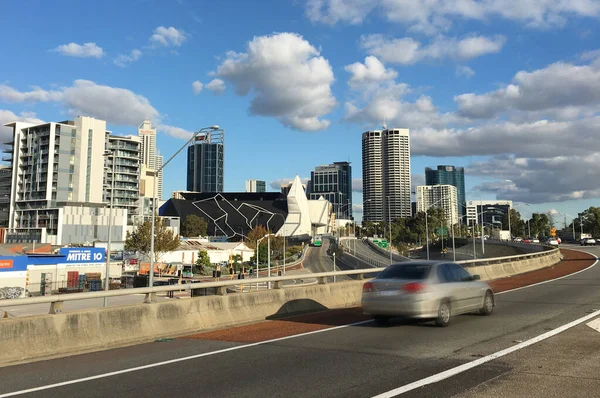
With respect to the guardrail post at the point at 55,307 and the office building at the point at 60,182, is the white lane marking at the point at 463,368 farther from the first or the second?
the office building at the point at 60,182

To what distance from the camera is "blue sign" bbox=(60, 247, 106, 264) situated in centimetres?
4972

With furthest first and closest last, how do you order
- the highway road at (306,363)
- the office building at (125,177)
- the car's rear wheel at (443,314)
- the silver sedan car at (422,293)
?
the office building at (125,177) < the car's rear wheel at (443,314) < the silver sedan car at (422,293) < the highway road at (306,363)

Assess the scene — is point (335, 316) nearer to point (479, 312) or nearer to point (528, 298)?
point (479, 312)

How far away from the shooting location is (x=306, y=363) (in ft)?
27.2

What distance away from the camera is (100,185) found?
14050cm

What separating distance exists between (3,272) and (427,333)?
135 feet

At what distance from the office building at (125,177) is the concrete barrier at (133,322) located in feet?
447

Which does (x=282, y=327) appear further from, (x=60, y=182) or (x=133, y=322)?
(x=60, y=182)

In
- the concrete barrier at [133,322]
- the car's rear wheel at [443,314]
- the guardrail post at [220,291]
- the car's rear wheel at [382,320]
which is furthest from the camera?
the guardrail post at [220,291]

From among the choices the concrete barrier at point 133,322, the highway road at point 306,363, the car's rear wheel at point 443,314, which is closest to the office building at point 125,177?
the concrete barrier at point 133,322

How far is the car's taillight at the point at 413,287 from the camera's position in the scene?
11539mm

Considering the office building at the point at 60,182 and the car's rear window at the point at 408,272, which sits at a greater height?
the office building at the point at 60,182

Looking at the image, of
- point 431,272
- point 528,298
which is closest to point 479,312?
point 431,272

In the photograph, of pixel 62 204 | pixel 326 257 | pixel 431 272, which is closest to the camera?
pixel 431 272
